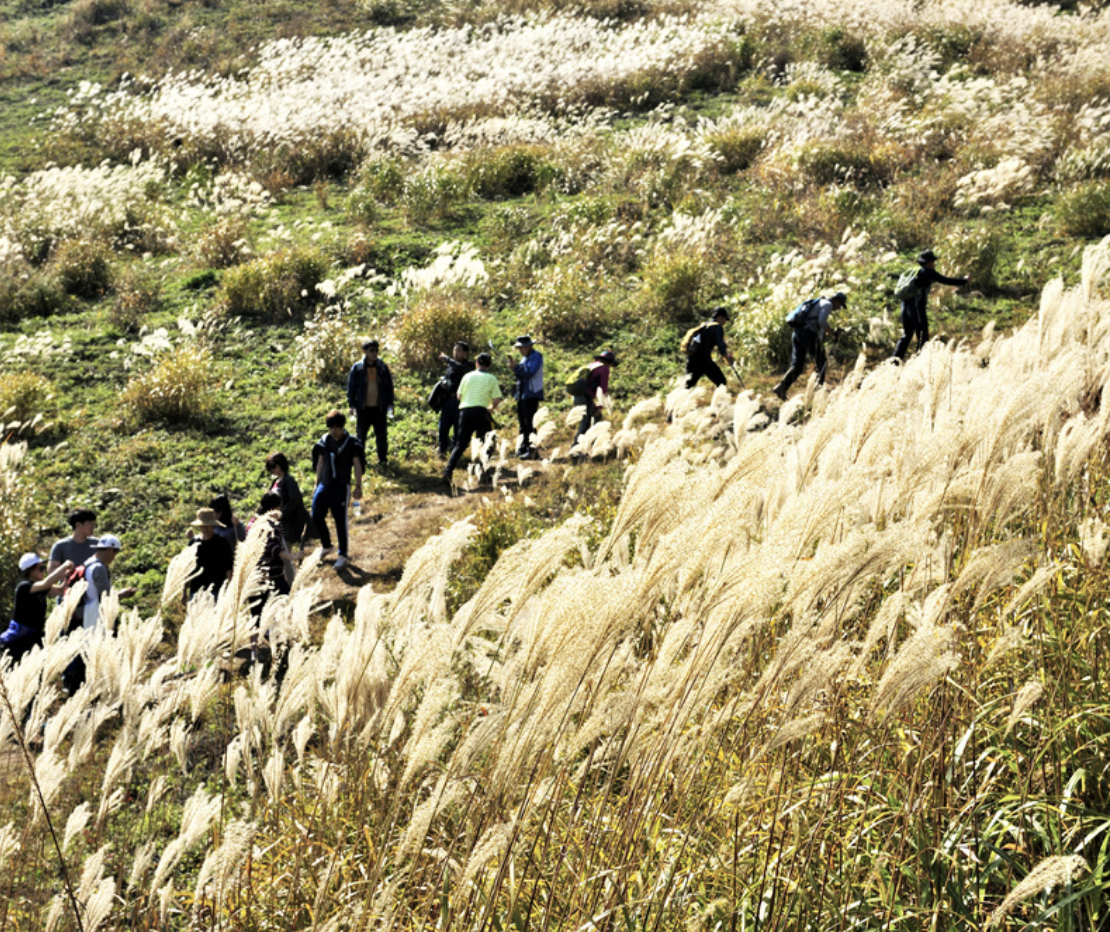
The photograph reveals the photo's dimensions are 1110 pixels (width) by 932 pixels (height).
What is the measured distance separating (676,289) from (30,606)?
9.88m

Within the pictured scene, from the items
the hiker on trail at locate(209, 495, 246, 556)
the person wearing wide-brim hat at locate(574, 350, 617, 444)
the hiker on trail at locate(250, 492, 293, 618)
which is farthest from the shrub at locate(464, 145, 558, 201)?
the hiker on trail at locate(250, 492, 293, 618)

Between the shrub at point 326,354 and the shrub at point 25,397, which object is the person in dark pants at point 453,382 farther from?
the shrub at point 25,397

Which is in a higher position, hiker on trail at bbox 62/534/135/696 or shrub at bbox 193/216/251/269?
shrub at bbox 193/216/251/269

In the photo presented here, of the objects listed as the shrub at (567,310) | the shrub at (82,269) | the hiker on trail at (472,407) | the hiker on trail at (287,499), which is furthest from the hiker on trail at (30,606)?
the shrub at (82,269)

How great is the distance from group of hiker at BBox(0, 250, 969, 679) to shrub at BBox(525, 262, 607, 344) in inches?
46.3

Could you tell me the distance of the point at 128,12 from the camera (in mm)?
32500

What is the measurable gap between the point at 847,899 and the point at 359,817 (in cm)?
156

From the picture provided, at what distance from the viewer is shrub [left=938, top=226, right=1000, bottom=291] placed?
13352mm

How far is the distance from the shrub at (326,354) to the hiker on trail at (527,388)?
345 cm

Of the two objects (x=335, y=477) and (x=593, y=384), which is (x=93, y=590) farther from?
(x=593, y=384)

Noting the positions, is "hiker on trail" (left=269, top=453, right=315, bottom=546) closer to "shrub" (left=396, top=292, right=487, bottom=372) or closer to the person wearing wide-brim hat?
the person wearing wide-brim hat

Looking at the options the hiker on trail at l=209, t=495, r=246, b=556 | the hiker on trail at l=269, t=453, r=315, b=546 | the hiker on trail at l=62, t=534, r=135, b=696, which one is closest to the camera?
the hiker on trail at l=62, t=534, r=135, b=696

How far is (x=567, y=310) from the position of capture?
543 inches

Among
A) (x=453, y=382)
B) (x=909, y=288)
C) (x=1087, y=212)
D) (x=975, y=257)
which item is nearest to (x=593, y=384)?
(x=453, y=382)
